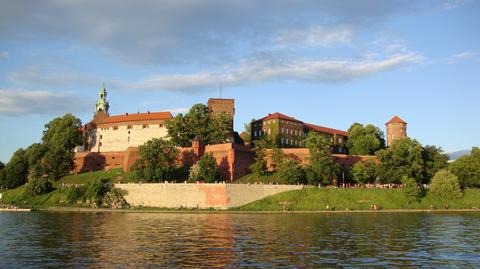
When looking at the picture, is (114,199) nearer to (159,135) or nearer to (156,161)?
(156,161)

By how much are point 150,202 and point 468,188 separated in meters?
48.8

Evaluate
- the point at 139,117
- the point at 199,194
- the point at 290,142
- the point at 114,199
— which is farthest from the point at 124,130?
the point at 199,194

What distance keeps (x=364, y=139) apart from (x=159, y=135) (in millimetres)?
44945

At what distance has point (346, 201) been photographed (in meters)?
63.5

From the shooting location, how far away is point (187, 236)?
34219mm

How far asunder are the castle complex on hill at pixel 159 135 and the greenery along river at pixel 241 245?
3871 cm

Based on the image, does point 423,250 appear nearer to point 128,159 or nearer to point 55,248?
point 55,248

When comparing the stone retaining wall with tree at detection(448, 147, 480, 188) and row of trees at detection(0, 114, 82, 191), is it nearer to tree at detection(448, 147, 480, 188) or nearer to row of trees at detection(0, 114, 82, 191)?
row of trees at detection(0, 114, 82, 191)

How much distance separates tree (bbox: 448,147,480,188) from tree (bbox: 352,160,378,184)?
39.2ft

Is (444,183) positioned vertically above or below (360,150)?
below

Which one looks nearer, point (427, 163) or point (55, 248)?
point (55, 248)

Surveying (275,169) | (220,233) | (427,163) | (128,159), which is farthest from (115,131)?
(220,233)

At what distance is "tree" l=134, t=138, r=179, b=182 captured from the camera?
7006 cm

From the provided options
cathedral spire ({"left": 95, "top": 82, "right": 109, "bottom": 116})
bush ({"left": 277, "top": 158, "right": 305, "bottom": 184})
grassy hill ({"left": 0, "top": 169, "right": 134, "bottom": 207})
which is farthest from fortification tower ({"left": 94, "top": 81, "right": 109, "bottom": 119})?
bush ({"left": 277, "top": 158, "right": 305, "bottom": 184})
